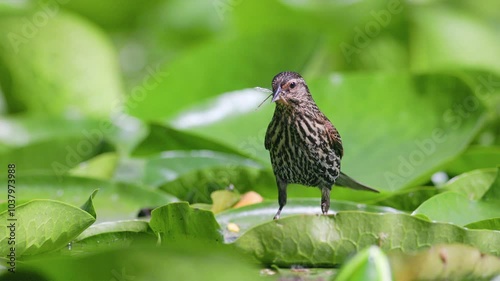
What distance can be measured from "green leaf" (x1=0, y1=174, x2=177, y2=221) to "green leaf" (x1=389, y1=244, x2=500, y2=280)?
577mm

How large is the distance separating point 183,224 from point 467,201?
38cm

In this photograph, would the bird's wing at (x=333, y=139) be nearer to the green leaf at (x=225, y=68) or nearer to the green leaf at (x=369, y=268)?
the green leaf at (x=369, y=268)

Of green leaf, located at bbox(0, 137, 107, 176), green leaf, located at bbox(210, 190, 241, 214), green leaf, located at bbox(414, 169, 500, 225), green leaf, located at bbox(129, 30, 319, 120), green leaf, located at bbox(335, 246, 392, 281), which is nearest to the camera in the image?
green leaf, located at bbox(335, 246, 392, 281)

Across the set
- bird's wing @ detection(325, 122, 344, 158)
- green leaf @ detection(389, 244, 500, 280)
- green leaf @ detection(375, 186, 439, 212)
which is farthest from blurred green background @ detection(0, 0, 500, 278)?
green leaf @ detection(389, 244, 500, 280)

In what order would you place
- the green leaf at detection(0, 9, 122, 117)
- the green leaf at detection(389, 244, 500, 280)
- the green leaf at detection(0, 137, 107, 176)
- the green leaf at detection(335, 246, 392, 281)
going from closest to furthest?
the green leaf at detection(335, 246, 392, 281), the green leaf at detection(389, 244, 500, 280), the green leaf at detection(0, 137, 107, 176), the green leaf at detection(0, 9, 122, 117)

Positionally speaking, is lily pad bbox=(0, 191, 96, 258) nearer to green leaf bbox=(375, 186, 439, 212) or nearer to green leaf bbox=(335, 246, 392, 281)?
green leaf bbox=(335, 246, 392, 281)

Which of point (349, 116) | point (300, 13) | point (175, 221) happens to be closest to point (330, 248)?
point (175, 221)

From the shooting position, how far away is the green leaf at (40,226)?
1.04 m

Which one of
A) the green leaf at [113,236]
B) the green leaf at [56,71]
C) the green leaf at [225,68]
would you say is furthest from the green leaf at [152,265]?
the green leaf at [56,71]

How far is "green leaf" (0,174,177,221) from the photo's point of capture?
1445mm

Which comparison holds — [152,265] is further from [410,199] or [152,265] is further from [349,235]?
[410,199]

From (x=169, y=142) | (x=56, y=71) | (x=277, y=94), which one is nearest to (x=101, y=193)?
(x=169, y=142)

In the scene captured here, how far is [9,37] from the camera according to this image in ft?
7.75

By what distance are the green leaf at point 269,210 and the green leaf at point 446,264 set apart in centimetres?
31
